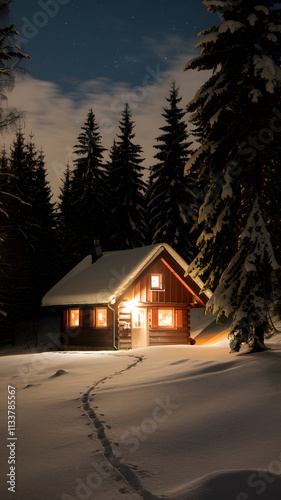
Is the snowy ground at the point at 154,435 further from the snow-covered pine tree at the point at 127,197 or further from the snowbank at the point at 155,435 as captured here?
the snow-covered pine tree at the point at 127,197

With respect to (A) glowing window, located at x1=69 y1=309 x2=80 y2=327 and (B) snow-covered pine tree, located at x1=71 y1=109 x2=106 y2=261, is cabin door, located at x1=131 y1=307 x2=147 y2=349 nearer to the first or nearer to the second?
(A) glowing window, located at x1=69 y1=309 x2=80 y2=327

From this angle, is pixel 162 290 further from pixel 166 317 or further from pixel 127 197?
pixel 127 197

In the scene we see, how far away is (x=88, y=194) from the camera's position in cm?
4069

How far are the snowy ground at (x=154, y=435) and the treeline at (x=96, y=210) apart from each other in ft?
79.2

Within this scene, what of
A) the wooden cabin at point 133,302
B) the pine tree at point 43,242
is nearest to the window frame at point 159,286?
the wooden cabin at point 133,302

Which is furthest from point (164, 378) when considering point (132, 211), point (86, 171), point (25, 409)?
point (86, 171)

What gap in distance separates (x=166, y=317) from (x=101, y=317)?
3867 millimetres

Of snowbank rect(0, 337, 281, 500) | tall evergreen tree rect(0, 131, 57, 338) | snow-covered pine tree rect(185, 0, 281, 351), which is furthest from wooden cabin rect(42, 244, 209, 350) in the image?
snowbank rect(0, 337, 281, 500)

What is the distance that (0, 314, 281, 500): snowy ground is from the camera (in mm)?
5305

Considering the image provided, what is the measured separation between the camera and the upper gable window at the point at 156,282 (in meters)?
26.5

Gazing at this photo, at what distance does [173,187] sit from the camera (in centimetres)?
3559

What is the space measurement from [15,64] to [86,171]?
26.2m

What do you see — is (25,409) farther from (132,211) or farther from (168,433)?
(132,211)

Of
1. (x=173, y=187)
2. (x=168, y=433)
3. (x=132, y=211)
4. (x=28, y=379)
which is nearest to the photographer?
(x=168, y=433)
